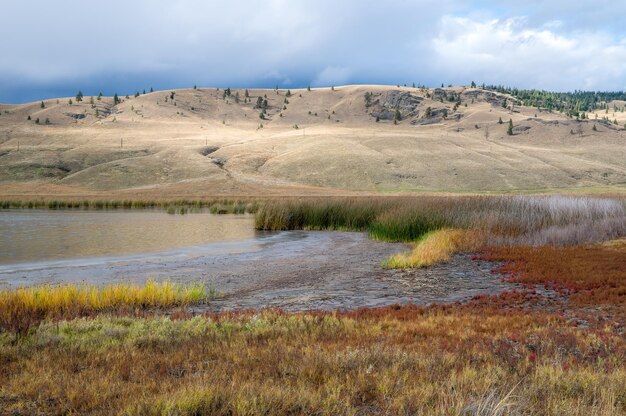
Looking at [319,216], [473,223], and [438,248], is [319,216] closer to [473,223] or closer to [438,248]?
[473,223]

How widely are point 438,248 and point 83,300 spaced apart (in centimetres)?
1437

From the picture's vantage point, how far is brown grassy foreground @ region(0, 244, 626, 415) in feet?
20.3

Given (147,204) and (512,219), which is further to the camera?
(147,204)

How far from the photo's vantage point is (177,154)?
336 ft

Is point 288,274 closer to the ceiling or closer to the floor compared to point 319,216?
closer to the ceiling

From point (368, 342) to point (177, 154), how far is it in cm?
9719

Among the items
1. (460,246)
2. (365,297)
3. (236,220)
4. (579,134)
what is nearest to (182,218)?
(236,220)

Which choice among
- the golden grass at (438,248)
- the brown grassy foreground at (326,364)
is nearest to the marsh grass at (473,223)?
the golden grass at (438,248)

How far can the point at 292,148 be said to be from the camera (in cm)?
11050

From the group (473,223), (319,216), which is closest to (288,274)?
(473,223)

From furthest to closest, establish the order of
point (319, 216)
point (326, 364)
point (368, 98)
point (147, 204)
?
point (368, 98), point (147, 204), point (319, 216), point (326, 364)

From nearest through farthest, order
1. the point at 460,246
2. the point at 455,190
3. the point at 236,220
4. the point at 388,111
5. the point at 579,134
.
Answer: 1. the point at 460,246
2. the point at 236,220
3. the point at 455,190
4. the point at 579,134
5. the point at 388,111

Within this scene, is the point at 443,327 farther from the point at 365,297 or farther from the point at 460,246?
the point at 460,246

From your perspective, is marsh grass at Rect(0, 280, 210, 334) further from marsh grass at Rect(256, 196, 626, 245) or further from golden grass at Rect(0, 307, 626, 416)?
marsh grass at Rect(256, 196, 626, 245)
